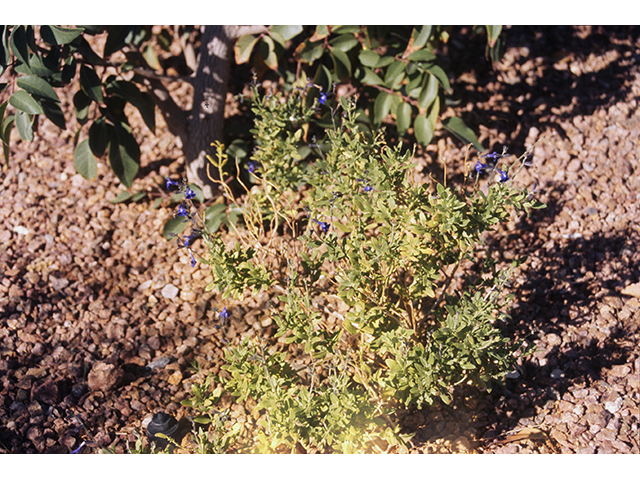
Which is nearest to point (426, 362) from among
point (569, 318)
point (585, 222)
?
point (569, 318)

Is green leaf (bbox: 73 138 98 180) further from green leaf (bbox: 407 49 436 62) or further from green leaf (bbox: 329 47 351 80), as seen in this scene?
green leaf (bbox: 407 49 436 62)

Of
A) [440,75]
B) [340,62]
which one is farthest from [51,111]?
[440,75]

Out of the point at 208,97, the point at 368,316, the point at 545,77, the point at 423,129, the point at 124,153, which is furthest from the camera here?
the point at 545,77

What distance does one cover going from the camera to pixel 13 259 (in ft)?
7.90

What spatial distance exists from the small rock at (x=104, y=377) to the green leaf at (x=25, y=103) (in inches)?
35.7

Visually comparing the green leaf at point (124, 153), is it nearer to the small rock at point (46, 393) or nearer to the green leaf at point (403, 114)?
the small rock at point (46, 393)

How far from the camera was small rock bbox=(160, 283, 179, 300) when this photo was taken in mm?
2312

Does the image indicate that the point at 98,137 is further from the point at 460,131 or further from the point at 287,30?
the point at 460,131

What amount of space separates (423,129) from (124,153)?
1254 millimetres

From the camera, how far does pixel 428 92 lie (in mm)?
2223

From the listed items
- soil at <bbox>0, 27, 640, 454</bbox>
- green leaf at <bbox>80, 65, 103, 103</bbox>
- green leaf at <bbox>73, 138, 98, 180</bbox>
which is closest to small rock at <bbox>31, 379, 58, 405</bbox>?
soil at <bbox>0, 27, 640, 454</bbox>

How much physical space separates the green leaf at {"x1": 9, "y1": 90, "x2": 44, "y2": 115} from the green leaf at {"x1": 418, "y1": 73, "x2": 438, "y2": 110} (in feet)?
4.59

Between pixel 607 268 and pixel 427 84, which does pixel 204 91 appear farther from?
pixel 607 268

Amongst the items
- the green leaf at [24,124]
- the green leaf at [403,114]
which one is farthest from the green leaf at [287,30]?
the green leaf at [24,124]
